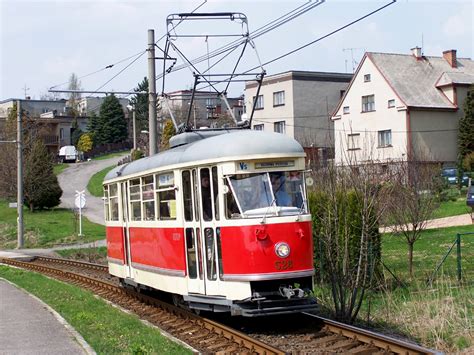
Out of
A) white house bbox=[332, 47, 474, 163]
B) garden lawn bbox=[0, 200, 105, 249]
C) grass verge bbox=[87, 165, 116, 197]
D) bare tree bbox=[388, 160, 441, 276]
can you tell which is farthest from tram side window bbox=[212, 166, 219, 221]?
grass verge bbox=[87, 165, 116, 197]

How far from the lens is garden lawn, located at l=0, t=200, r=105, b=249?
41.2 m

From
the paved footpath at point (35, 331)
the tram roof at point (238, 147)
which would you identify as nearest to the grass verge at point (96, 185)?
the paved footpath at point (35, 331)

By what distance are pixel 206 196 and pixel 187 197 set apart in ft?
1.98

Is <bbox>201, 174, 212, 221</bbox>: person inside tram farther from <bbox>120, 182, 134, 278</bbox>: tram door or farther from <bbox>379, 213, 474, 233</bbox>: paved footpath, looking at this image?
<bbox>379, 213, 474, 233</bbox>: paved footpath

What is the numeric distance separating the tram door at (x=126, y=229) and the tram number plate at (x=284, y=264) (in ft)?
19.3

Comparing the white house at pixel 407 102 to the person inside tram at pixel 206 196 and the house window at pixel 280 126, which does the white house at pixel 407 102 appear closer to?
the house window at pixel 280 126

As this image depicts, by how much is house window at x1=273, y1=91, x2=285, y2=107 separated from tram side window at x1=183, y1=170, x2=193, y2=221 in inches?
2021

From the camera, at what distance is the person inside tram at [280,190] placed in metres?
11.8

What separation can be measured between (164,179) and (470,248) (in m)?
12.5

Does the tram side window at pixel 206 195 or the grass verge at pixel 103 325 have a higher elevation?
the tram side window at pixel 206 195

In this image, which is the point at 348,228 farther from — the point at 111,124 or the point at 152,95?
the point at 111,124

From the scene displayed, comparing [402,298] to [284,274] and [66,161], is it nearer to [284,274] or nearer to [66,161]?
[284,274]

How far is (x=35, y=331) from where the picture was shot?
11820mm

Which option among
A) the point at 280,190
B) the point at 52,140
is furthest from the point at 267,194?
the point at 52,140
